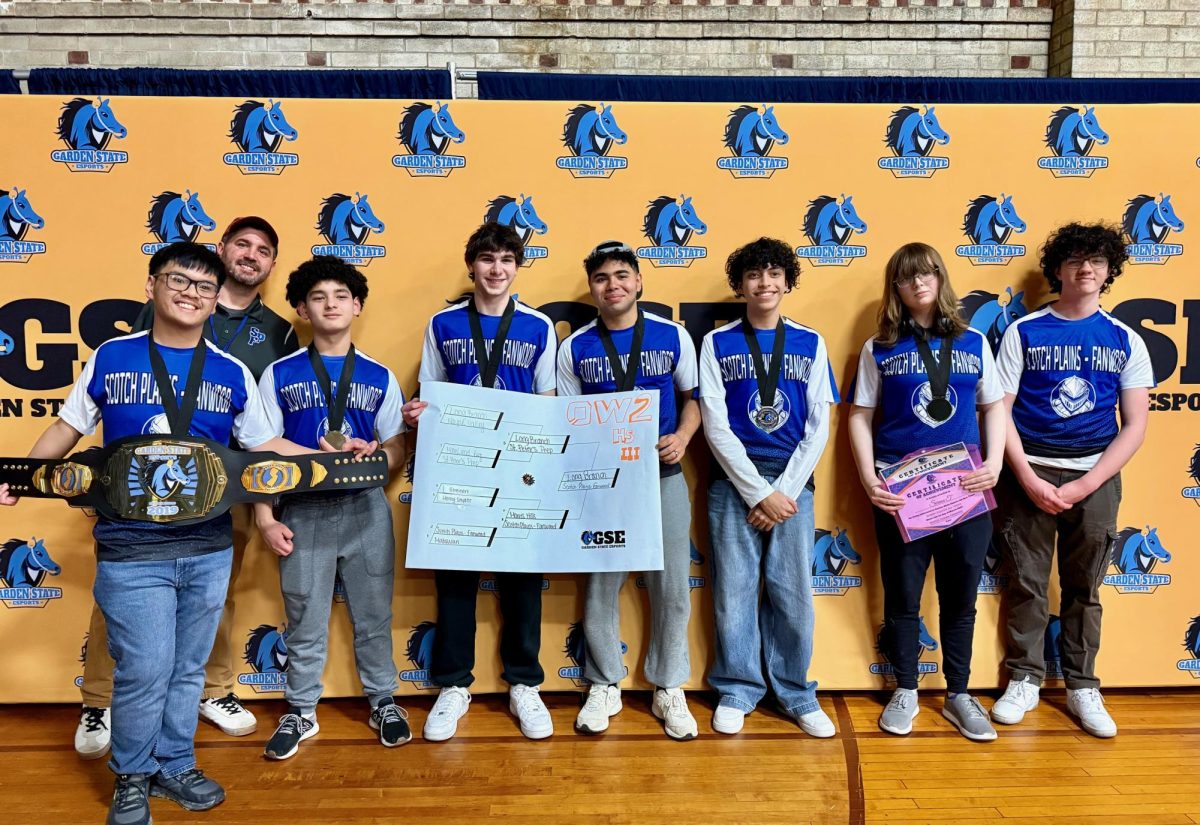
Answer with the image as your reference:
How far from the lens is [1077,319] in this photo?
8.43 ft

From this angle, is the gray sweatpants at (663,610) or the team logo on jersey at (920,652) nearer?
the gray sweatpants at (663,610)

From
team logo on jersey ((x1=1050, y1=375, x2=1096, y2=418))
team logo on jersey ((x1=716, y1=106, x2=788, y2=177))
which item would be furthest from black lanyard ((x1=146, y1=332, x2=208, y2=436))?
team logo on jersey ((x1=1050, y1=375, x2=1096, y2=418))

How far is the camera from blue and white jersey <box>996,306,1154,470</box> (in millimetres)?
2531

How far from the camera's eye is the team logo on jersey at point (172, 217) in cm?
270

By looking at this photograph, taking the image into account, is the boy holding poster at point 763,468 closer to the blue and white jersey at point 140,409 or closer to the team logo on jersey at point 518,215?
the team logo on jersey at point 518,215

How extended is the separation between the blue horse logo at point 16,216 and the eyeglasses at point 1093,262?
414cm

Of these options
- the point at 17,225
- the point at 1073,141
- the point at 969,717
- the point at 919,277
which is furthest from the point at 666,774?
the point at 17,225

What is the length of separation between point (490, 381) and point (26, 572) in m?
2.19

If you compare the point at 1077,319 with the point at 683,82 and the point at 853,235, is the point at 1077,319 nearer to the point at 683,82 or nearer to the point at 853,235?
the point at 853,235

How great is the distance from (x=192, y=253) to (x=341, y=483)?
0.84 meters

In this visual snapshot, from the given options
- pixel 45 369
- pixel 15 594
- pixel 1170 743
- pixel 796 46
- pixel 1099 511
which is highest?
pixel 796 46

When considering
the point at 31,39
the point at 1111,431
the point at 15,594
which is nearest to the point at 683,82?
the point at 1111,431

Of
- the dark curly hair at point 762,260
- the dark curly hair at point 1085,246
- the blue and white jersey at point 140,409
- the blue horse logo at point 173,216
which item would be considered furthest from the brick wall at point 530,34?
the blue and white jersey at point 140,409

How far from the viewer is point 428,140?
2713 millimetres
